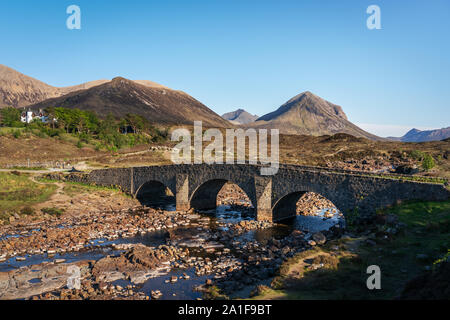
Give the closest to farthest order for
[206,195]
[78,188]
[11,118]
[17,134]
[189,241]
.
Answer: [189,241] < [206,195] < [78,188] < [17,134] < [11,118]

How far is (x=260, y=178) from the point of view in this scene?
2947cm

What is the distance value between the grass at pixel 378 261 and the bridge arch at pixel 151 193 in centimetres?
2758

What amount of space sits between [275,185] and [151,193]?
21.9 metres

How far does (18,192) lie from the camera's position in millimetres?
36875

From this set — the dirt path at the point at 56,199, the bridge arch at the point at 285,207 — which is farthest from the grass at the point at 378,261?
the dirt path at the point at 56,199

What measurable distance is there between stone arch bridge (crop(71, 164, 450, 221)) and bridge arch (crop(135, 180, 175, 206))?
19cm

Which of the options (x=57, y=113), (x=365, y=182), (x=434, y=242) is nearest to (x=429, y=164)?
(x=365, y=182)

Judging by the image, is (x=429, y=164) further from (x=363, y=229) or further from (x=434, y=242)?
(x=434, y=242)

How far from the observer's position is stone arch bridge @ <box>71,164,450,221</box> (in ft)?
69.4

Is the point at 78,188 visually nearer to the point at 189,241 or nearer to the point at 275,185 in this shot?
the point at 189,241

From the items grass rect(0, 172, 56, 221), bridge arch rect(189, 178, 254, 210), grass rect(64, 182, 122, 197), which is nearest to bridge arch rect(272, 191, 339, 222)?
bridge arch rect(189, 178, 254, 210)

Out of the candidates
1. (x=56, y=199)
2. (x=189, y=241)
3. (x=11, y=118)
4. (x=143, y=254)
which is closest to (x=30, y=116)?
(x=11, y=118)

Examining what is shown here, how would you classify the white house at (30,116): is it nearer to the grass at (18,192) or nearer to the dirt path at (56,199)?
the grass at (18,192)
